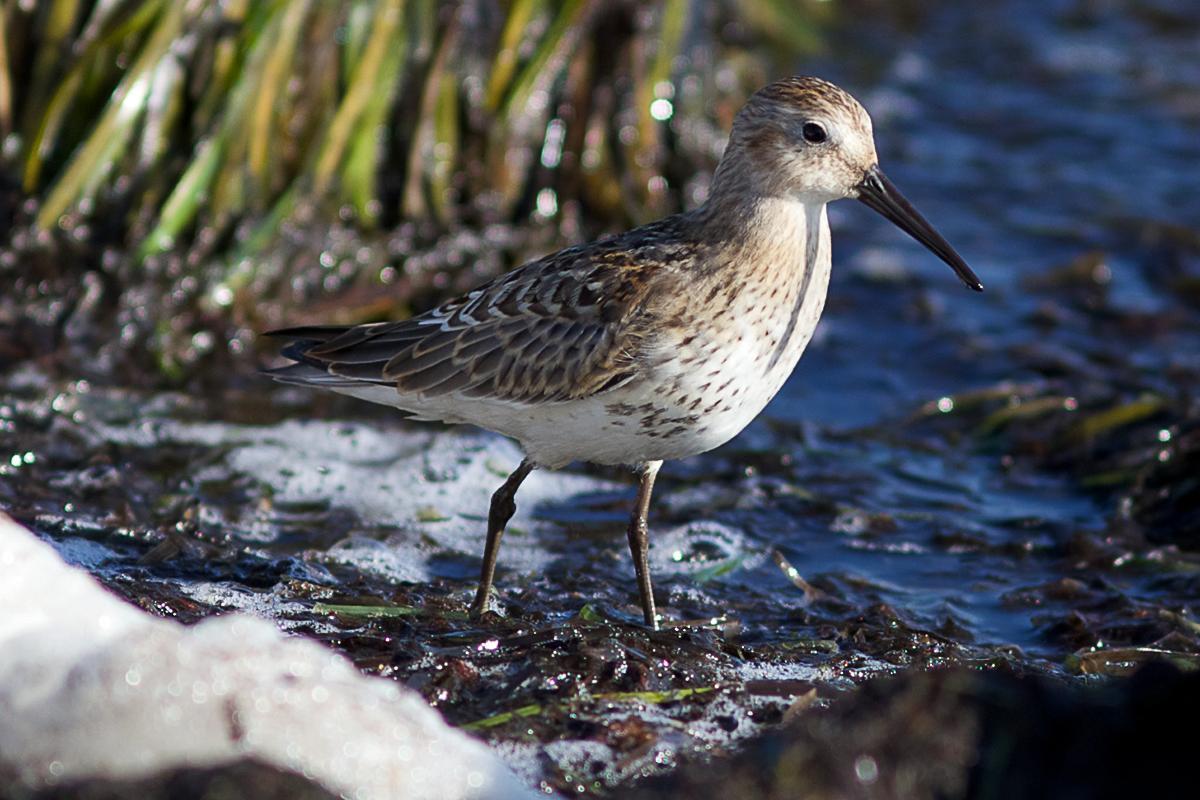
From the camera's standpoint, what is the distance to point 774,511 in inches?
238

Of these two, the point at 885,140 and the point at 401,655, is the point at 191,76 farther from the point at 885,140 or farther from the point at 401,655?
the point at 885,140

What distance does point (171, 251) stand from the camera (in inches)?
269

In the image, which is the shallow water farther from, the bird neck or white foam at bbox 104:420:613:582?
the bird neck

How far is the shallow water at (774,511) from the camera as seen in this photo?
4.36 meters

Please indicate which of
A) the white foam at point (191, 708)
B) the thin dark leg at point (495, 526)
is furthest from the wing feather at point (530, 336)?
the white foam at point (191, 708)

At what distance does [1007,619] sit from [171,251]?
4070 millimetres

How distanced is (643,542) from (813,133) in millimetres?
1474

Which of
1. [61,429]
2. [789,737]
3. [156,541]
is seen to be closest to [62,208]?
[61,429]

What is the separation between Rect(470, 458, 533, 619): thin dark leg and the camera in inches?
192

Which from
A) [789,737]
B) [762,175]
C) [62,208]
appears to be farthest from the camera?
[62,208]

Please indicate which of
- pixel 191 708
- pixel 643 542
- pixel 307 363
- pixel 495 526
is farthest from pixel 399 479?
pixel 191 708

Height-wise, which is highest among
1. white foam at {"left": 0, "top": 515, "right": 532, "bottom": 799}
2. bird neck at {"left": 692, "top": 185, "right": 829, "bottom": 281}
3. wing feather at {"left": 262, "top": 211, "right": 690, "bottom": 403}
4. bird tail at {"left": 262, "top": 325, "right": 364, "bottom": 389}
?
bird neck at {"left": 692, "top": 185, "right": 829, "bottom": 281}

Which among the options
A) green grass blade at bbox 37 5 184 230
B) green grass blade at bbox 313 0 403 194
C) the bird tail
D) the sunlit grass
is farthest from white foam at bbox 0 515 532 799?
green grass blade at bbox 313 0 403 194

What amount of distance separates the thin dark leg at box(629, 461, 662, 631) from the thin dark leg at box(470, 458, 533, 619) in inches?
15.5
